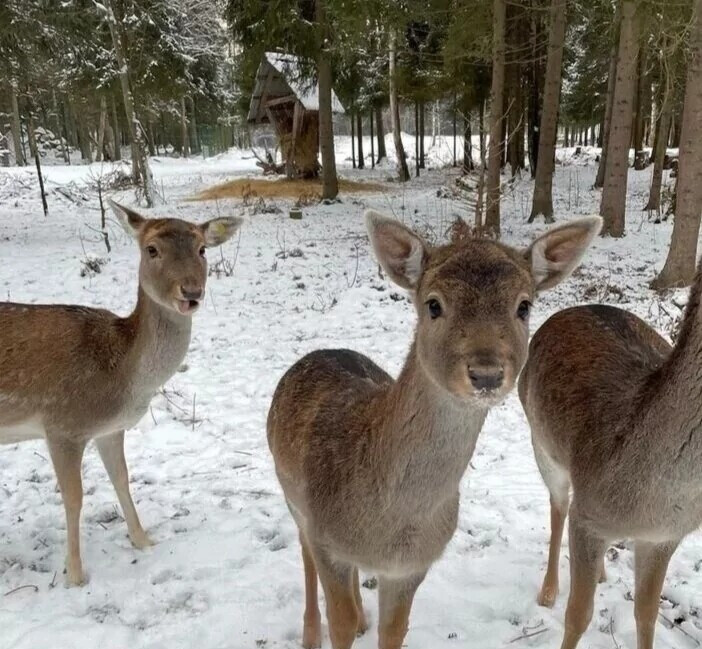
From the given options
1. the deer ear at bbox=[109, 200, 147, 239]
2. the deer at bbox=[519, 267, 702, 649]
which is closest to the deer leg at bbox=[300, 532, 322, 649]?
the deer at bbox=[519, 267, 702, 649]

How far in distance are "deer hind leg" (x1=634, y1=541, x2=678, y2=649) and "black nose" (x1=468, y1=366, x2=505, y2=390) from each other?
164 cm

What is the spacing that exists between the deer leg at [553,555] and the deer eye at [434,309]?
2.14 meters

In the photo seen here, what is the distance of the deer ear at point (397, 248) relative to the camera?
8.12 feet

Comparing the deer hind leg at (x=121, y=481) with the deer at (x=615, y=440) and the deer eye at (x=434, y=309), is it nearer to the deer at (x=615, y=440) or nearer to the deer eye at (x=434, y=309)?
the deer at (x=615, y=440)

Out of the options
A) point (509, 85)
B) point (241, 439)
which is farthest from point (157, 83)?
point (241, 439)

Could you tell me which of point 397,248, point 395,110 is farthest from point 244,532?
point 395,110

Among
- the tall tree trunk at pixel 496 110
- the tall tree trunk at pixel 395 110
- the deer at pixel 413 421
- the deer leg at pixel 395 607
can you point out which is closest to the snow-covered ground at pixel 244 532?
the deer leg at pixel 395 607

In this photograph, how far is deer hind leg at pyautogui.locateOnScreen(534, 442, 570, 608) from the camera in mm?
3695

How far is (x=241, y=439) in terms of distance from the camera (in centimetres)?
556

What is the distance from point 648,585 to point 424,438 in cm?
161

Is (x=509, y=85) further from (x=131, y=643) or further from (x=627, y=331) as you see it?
(x=131, y=643)

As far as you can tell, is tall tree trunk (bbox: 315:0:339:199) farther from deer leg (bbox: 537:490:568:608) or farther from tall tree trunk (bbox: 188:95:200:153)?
tall tree trunk (bbox: 188:95:200:153)

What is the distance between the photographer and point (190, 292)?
3984 mm

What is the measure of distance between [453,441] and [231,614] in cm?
202
